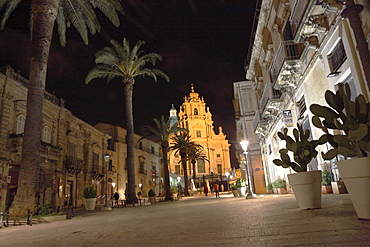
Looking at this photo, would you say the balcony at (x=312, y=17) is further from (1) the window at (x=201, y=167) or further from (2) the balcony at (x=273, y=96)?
(1) the window at (x=201, y=167)

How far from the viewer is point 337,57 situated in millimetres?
10453

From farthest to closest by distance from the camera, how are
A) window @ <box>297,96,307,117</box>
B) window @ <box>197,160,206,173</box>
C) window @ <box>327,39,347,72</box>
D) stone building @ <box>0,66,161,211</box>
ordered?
window @ <box>197,160,206,173</box>, stone building @ <box>0,66,161,211</box>, window @ <box>297,96,307,117</box>, window @ <box>327,39,347,72</box>

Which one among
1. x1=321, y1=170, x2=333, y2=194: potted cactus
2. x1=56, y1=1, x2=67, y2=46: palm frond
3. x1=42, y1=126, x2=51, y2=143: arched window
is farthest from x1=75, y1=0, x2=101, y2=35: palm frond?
x1=321, y1=170, x2=333, y2=194: potted cactus

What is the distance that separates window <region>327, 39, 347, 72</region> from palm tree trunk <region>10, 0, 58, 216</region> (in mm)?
12145

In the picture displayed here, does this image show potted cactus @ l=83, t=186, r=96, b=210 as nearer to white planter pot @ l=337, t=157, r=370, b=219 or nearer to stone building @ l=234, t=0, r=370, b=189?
stone building @ l=234, t=0, r=370, b=189

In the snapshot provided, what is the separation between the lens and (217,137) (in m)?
84.4

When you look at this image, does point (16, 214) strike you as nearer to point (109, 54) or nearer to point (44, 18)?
point (44, 18)

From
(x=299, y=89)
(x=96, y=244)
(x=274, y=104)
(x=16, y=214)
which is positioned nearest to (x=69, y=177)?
(x=16, y=214)

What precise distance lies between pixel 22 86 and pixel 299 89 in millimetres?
21401

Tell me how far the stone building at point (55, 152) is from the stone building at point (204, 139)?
38663mm

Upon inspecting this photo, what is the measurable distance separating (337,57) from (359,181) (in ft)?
27.4

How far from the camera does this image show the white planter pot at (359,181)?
363 cm

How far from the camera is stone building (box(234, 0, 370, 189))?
27.9 ft

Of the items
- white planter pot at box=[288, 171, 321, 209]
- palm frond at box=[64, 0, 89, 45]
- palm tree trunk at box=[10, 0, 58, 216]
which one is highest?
palm frond at box=[64, 0, 89, 45]
